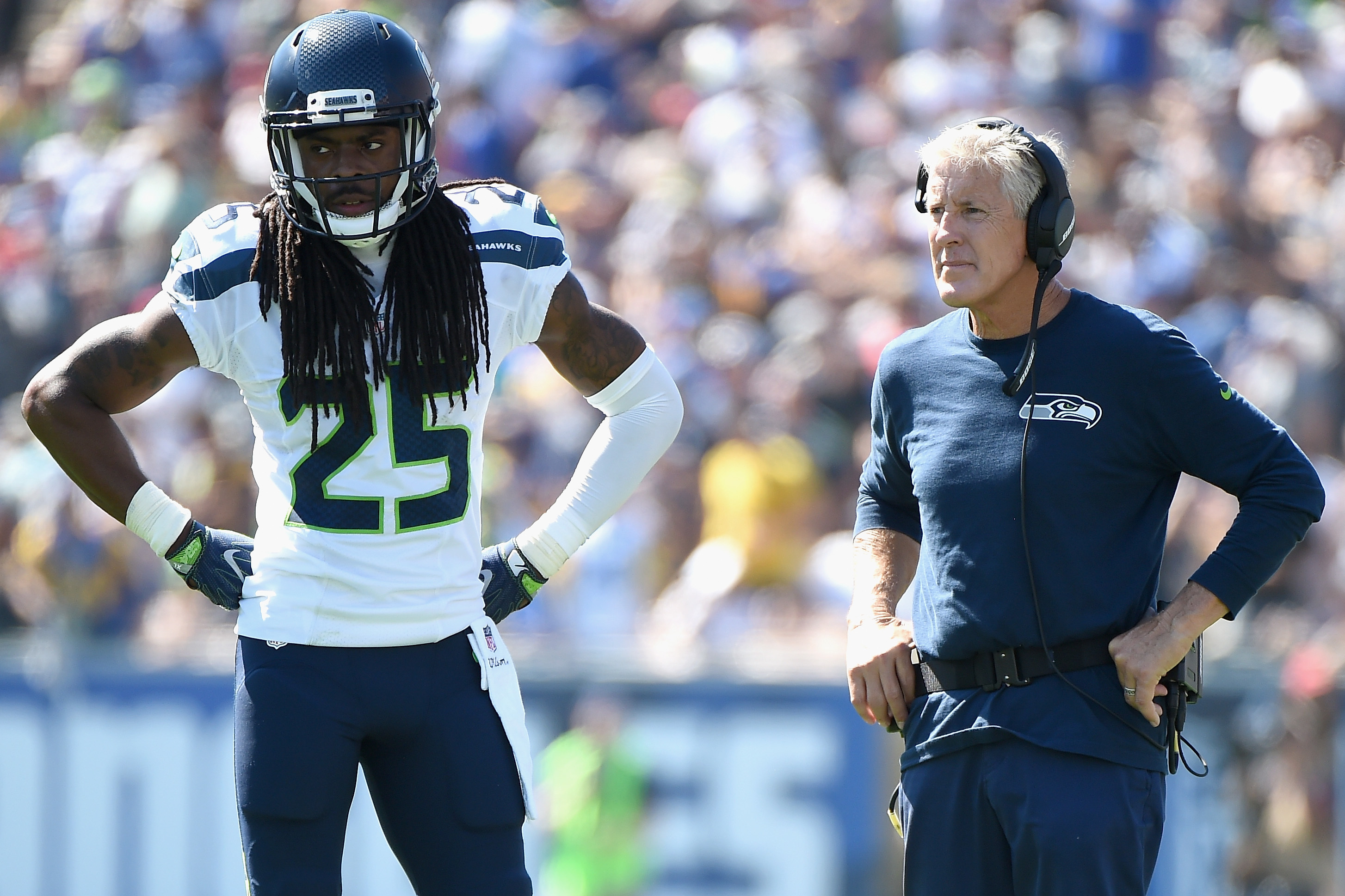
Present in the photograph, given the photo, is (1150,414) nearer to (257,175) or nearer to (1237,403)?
(1237,403)

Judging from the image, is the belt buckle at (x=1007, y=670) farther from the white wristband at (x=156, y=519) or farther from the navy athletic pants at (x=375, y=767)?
the white wristband at (x=156, y=519)

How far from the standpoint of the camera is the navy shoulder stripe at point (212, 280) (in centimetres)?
313

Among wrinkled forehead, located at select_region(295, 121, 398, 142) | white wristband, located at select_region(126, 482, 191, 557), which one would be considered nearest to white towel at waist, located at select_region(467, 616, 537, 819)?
white wristband, located at select_region(126, 482, 191, 557)

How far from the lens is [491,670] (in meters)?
3.23

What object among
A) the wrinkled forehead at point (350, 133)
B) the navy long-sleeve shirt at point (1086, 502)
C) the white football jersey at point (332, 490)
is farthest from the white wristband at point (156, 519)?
the navy long-sleeve shirt at point (1086, 502)

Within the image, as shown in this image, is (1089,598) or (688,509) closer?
(1089,598)

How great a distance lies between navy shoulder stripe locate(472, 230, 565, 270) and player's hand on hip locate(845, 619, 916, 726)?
3.27 feet

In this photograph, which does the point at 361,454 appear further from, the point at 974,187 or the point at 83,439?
the point at 974,187

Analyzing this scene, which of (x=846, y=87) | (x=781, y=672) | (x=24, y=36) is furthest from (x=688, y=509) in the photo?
(x=24, y=36)

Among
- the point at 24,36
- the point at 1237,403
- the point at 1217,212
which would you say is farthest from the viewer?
the point at 24,36

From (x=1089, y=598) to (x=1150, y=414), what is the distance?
36cm

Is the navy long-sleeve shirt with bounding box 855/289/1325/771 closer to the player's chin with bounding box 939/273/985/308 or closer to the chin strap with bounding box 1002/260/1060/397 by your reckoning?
the chin strap with bounding box 1002/260/1060/397

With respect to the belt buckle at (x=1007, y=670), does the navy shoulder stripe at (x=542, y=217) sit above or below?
above

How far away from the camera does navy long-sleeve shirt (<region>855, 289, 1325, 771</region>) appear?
3092 millimetres
